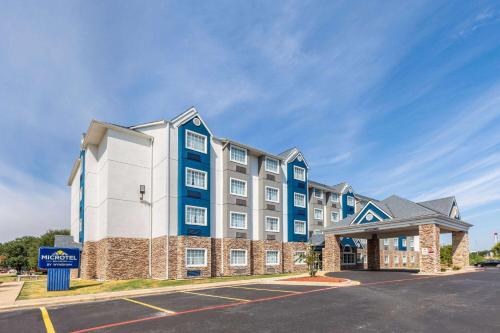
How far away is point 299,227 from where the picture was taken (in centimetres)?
4009

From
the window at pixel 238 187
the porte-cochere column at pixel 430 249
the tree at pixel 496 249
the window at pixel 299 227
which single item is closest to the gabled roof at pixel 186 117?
the window at pixel 238 187

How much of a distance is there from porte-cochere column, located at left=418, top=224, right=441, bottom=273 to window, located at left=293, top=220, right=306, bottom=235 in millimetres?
14119

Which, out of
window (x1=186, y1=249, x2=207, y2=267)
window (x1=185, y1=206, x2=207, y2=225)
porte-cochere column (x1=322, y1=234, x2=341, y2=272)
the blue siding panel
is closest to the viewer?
window (x1=186, y1=249, x2=207, y2=267)

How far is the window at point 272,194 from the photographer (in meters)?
37.2

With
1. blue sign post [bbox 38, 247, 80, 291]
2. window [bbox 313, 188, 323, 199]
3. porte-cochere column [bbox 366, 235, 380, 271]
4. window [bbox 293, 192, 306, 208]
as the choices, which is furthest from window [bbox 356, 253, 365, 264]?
blue sign post [bbox 38, 247, 80, 291]

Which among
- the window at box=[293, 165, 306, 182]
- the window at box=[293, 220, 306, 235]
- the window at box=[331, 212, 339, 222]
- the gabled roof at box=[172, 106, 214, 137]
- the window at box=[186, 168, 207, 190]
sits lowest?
the window at box=[293, 220, 306, 235]

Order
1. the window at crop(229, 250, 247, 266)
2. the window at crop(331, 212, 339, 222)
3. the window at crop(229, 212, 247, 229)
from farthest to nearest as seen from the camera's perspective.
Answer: the window at crop(331, 212, 339, 222), the window at crop(229, 212, 247, 229), the window at crop(229, 250, 247, 266)

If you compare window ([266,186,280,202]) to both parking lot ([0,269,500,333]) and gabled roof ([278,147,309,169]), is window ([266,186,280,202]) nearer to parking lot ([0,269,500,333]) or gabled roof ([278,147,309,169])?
gabled roof ([278,147,309,169])

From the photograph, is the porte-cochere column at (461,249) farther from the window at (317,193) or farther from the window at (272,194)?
the window at (272,194)

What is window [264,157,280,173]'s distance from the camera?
124 ft

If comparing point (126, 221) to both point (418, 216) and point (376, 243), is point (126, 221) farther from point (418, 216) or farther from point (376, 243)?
point (376, 243)

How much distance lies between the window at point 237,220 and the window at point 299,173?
9077mm

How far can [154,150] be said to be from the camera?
31.8 metres

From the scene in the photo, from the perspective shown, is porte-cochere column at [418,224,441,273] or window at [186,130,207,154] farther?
window at [186,130,207,154]
